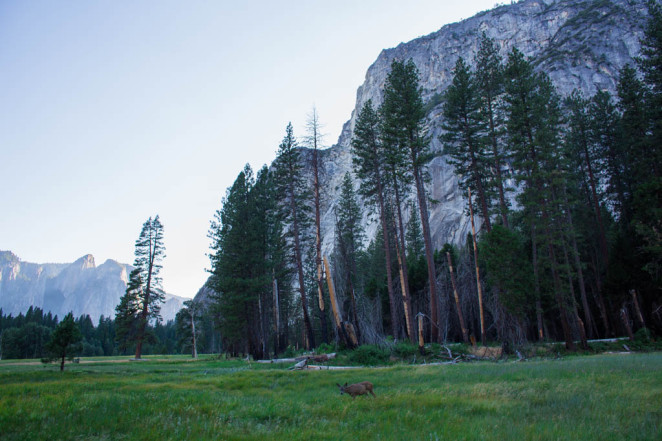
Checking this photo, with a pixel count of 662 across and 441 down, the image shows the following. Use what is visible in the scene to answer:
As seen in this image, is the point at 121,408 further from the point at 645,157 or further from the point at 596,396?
the point at 645,157

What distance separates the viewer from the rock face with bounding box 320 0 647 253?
6525 centimetres

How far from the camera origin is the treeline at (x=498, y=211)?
23000 mm

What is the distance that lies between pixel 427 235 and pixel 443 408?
1833 centimetres

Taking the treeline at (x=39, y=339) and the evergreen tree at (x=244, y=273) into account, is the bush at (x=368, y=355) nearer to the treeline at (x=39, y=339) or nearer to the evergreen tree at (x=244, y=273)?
the evergreen tree at (x=244, y=273)

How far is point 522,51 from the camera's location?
94875 millimetres

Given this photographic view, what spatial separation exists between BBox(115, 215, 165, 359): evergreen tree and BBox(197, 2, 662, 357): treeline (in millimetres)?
9638

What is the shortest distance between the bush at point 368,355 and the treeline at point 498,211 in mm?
1664

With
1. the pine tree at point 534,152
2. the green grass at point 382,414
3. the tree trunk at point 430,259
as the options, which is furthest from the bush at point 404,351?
the green grass at point 382,414

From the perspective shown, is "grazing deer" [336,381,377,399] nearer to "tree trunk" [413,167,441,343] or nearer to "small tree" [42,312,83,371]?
"small tree" [42,312,83,371]

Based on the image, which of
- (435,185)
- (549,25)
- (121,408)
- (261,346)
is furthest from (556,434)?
(549,25)

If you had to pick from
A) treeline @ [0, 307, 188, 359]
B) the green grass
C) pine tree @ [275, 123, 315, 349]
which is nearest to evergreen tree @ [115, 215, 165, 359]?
treeline @ [0, 307, 188, 359]

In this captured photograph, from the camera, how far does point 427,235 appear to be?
23500mm

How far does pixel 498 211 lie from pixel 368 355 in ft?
50.6

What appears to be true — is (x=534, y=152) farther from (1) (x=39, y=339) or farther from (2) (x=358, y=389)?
(1) (x=39, y=339)
